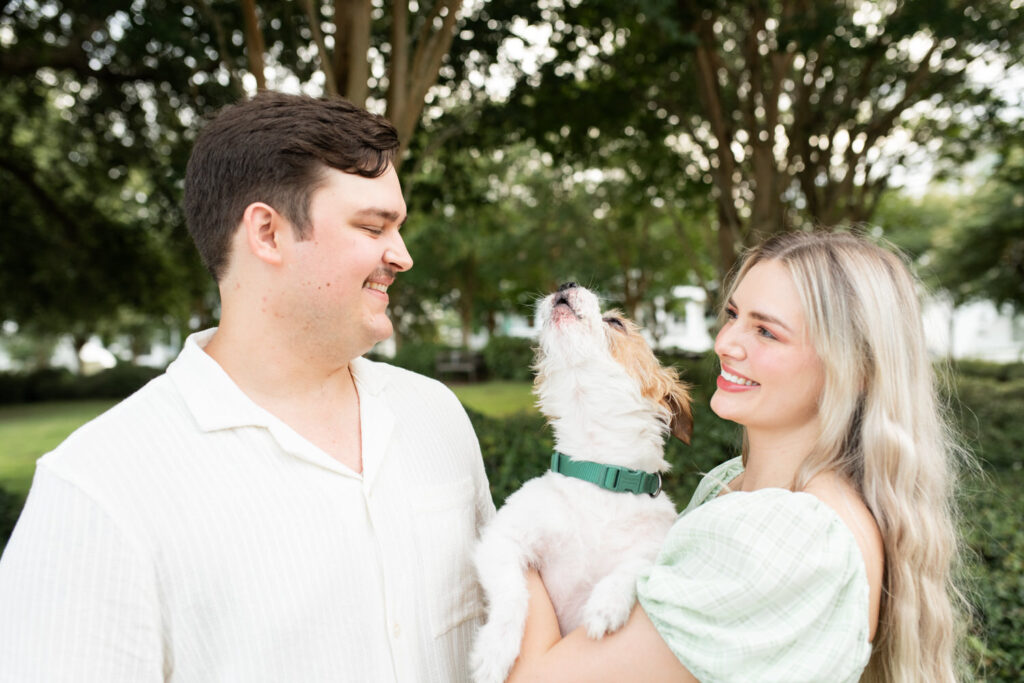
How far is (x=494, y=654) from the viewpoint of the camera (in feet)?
6.44

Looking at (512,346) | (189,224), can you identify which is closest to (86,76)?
(189,224)

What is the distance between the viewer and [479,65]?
8.30 meters

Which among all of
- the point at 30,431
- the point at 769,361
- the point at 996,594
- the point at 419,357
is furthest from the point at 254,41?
the point at 419,357

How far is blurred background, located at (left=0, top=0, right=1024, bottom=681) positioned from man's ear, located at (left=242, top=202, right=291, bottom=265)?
105cm

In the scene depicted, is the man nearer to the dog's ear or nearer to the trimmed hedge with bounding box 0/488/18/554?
the dog's ear

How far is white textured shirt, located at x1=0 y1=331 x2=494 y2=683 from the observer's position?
5.08ft

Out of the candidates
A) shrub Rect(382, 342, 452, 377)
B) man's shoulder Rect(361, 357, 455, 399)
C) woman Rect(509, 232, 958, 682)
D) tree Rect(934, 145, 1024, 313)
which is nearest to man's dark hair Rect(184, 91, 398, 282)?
man's shoulder Rect(361, 357, 455, 399)

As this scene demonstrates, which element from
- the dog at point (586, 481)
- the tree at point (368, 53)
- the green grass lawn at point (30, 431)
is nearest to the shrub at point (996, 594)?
the dog at point (586, 481)

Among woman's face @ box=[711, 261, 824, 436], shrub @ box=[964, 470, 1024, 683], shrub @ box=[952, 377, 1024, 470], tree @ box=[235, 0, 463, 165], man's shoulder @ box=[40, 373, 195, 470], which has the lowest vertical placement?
shrub @ box=[952, 377, 1024, 470]

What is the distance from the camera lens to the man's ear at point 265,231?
6.25 feet

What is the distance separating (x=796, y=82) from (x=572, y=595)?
10.7m

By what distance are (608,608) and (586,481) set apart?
1.75 ft

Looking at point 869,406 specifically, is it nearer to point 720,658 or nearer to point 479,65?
point 720,658

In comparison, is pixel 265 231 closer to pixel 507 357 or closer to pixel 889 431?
pixel 889 431
